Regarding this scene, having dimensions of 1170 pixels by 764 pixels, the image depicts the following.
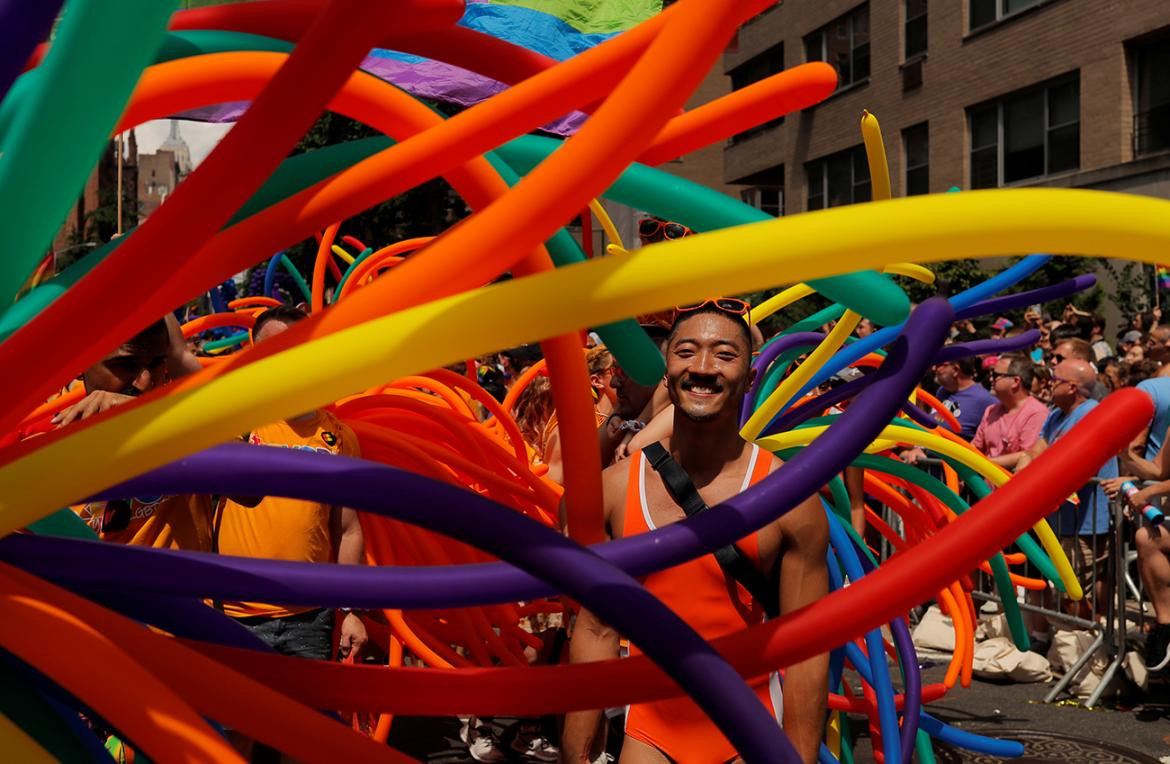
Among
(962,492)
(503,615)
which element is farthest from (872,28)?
(503,615)

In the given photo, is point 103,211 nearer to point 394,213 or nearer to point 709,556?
point 394,213

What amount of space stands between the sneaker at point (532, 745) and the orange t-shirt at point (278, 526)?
6.24ft

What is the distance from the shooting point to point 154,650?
4.02 feet

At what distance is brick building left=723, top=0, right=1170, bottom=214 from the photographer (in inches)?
727

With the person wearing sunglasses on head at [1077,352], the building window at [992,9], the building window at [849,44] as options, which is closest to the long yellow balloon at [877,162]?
the person wearing sunglasses on head at [1077,352]

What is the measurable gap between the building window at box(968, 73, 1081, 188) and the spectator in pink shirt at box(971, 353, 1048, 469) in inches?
510

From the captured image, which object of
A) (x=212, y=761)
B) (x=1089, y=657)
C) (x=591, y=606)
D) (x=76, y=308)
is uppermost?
(x=76, y=308)

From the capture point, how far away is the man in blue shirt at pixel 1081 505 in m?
7.35

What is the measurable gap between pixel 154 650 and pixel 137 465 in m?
0.25

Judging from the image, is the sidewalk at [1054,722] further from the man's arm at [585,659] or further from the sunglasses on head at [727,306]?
the sunglasses on head at [727,306]

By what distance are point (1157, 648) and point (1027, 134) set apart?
16.1 m

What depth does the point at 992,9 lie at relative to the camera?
2206 centimetres

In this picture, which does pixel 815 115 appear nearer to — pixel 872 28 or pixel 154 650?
pixel 872 28

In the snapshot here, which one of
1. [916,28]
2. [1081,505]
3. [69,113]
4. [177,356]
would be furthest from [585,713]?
[916,28]
